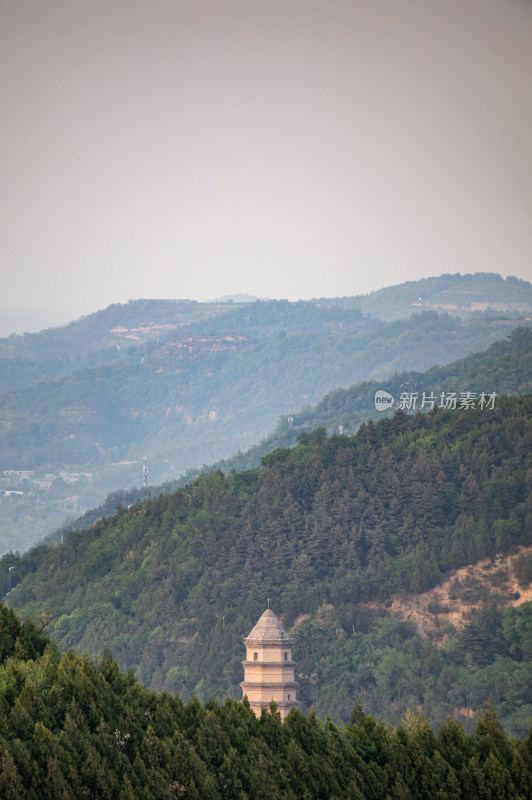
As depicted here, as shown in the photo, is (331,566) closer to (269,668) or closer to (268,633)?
(268,633)

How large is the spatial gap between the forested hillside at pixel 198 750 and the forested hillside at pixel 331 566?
4177cm

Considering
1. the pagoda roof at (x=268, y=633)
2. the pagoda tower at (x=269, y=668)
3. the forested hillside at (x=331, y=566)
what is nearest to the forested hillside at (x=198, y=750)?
the pagoda tower at (x=269, y=668)

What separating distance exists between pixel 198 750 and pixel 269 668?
22306 millimetres

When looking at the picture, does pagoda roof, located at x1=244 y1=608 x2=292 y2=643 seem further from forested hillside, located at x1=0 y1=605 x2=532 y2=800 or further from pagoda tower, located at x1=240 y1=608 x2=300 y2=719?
forested hillside, located at x1=0 y1=605 x2=532 y2=800

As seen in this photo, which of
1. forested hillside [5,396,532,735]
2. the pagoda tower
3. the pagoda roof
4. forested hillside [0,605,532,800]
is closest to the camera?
forested hillside [0,605,532,800]

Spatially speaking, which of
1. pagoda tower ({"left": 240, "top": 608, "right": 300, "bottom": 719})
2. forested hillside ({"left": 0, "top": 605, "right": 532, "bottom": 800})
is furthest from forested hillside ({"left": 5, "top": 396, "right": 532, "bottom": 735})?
forested hillside ({"left": 0, "top": 605, "right": 532, "bottom": 800})

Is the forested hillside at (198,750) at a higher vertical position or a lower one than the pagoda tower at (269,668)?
higher

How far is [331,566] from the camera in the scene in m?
104

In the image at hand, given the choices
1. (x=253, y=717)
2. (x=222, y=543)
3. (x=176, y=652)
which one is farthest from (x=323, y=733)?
(x=222, y=543)

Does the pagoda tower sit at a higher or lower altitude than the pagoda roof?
lower

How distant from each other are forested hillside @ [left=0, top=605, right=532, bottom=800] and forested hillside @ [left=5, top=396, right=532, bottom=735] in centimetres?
4177

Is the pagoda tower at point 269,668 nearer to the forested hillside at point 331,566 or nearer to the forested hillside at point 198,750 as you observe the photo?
the forested hillside at point 198,750

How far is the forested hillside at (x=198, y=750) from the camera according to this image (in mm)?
35812

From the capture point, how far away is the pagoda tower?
198 feet
